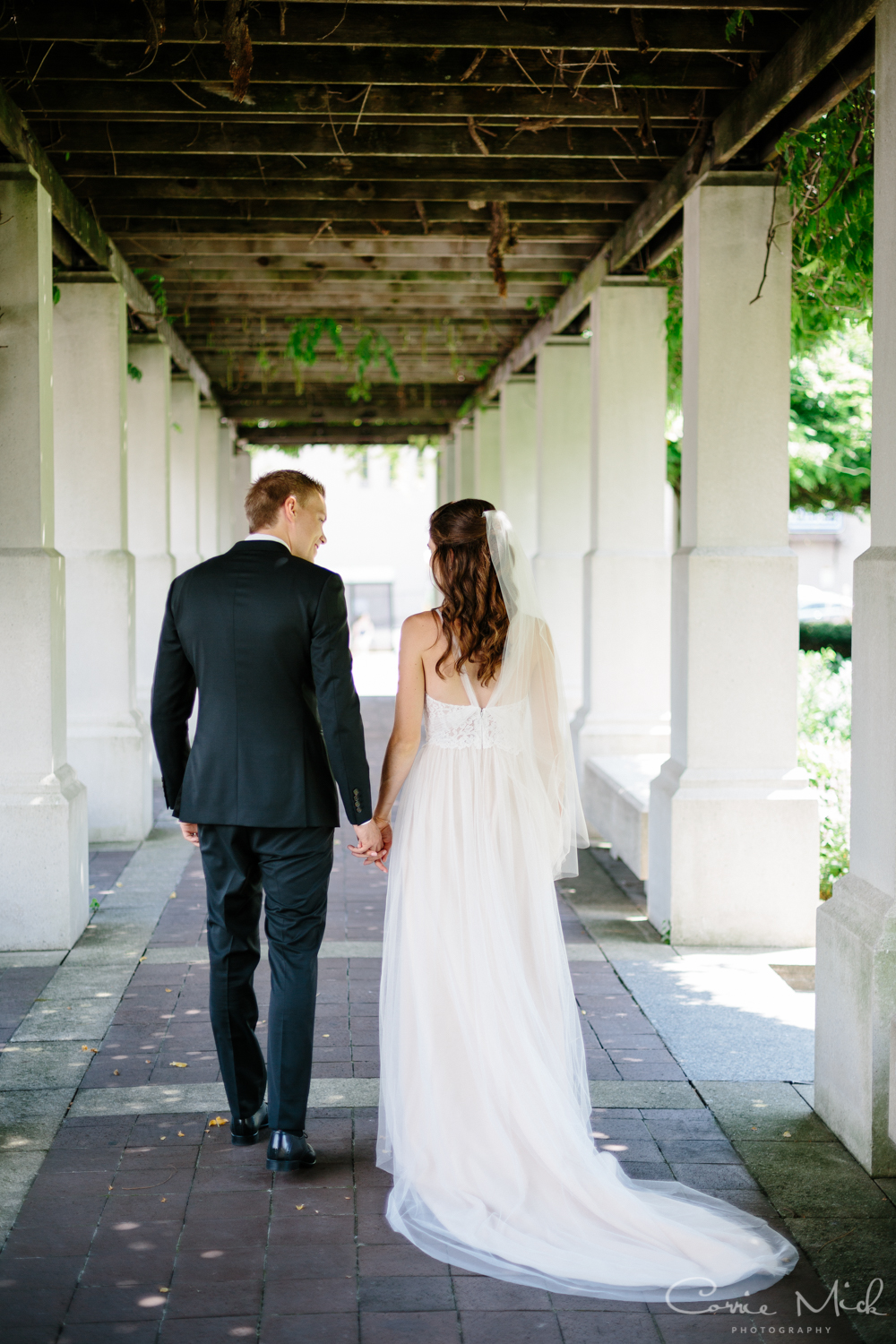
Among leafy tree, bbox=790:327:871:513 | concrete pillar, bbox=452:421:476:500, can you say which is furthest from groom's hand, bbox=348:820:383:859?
concrete pillar, bbox=452:421:476:500

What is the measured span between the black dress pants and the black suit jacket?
0.32ft

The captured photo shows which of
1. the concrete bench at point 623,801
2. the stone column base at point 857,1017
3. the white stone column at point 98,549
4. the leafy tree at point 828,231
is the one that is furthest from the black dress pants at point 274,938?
the white stone column at point 98,549

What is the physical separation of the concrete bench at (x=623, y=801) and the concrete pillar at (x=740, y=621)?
0.98 meters

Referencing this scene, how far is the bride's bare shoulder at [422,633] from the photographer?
13.0 feet

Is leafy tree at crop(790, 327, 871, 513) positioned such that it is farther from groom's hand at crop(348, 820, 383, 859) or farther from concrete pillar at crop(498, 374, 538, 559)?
groom's hand at crop(348, 820, 383, 859)

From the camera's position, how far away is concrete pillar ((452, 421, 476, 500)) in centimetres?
1972

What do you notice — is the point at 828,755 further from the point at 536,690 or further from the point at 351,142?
the point at 536,690

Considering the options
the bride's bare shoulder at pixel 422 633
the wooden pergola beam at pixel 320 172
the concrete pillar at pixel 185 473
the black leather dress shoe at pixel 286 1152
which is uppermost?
the wooden pergola beam at pixel 320 172

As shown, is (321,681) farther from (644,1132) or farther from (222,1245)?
(644,1132)

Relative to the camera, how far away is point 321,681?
3.86 m

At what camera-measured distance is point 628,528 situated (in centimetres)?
931

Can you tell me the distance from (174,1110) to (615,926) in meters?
3.16

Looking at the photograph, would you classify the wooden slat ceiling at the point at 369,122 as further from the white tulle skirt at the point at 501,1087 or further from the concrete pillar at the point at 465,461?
the concrete pillar at the point at 465,461

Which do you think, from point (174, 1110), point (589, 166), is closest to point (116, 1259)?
point (174, 1110)
